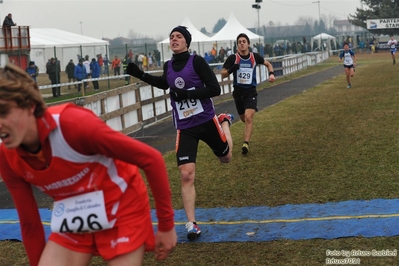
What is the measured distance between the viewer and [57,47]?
123 feet

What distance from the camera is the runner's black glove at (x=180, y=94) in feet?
22.6

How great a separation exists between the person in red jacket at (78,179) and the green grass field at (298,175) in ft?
8.37

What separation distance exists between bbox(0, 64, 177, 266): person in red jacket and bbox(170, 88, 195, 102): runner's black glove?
349cm

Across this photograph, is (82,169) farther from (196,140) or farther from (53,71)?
(53,71)

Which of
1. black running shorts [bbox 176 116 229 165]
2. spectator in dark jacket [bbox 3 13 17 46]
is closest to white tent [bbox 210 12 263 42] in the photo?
spectator in dark jacket [bbox 3 13 17 46]

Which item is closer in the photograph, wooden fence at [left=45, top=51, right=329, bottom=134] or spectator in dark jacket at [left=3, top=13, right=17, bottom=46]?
wooden fence at [left=45, top=51, right=329, bottom=134]

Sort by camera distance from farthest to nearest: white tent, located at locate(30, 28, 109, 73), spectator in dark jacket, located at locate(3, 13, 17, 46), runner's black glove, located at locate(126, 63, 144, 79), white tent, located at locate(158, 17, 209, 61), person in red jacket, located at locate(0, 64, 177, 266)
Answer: white tent, located at locate(158, 17, 209, 61), white tent, located at locate(30, 28, 109, 73), spectator in dark jacket, located at locate(3, 13, 17, 46), runner's black glove, located at locate(126, 63, 144, 79), person in red jacket, located at locate(0, 64, 177, 266)

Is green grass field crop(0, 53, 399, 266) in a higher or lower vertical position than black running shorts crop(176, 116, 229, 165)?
lower

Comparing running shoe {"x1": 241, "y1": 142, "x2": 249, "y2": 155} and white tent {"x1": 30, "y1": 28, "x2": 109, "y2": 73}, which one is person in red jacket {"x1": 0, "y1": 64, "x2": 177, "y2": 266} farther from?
white tent {"x1": 30, "y1": 28, "x2": 109, "y2": 73}

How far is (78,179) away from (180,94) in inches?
149

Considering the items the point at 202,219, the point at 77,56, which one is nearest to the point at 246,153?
the point at 202,219

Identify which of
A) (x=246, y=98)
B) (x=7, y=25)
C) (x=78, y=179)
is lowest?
(x=78, y=179)

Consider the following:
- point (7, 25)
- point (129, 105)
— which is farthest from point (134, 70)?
point (7, 25)

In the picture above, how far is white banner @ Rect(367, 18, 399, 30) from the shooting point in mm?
86125
